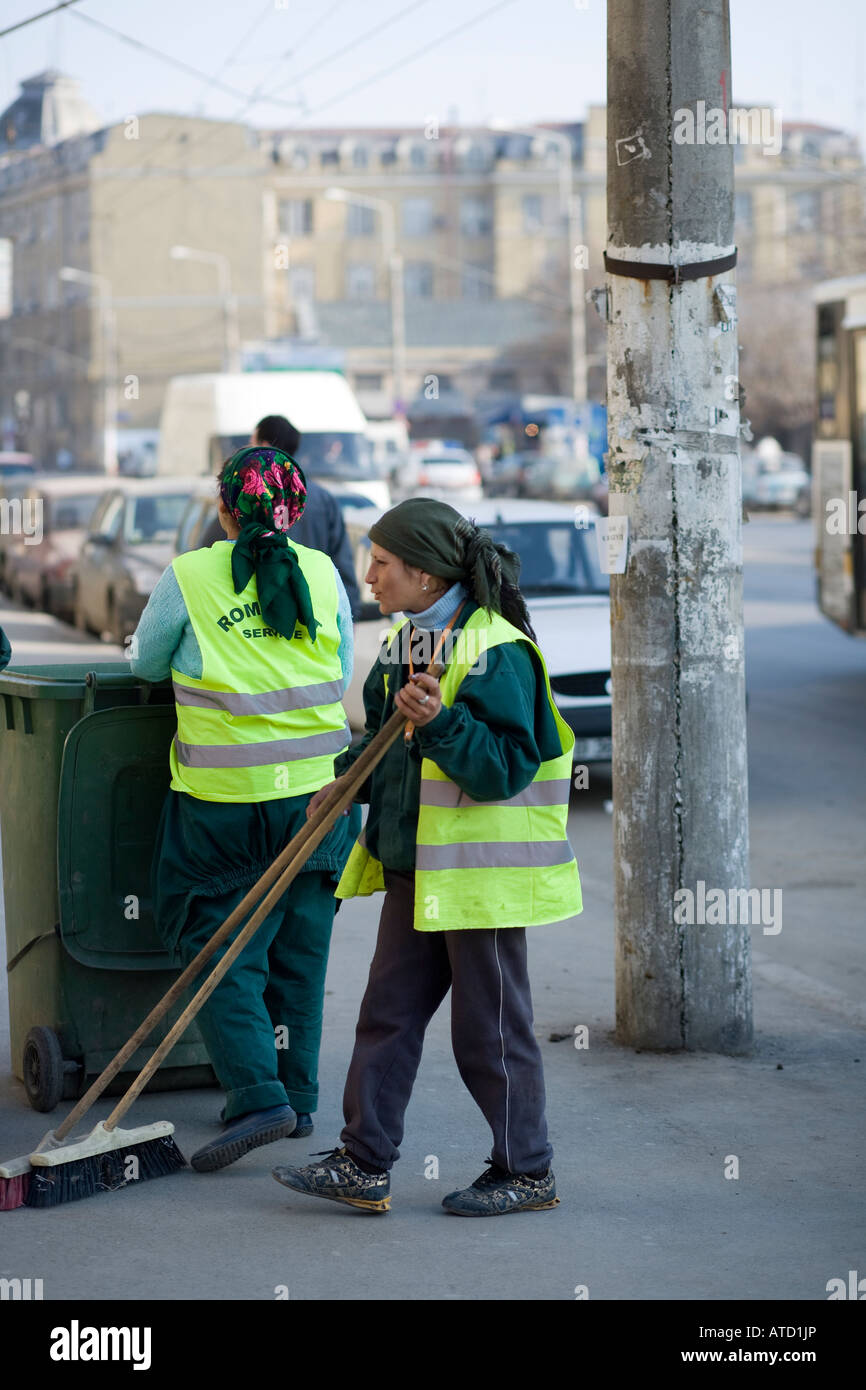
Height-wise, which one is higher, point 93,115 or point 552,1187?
point 93,115

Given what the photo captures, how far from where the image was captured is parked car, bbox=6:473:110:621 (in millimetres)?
21688

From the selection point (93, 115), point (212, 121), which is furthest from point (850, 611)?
point (212, 121)

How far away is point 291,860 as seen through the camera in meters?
4.35

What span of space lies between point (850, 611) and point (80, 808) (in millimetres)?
10440

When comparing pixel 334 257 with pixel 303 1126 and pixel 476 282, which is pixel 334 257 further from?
pixel 303 1126

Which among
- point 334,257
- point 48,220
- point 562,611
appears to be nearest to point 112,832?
point 562,611

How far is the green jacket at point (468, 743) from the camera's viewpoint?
3971 mm

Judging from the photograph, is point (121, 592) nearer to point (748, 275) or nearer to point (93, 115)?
point (93, 115)

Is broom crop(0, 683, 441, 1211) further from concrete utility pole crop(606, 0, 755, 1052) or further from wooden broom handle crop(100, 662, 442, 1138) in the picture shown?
concrete utility pole crop(606, 0, 755, 1052)

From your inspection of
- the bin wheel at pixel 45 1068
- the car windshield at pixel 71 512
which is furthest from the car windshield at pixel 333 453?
the bin wheel at pixel 45 1068

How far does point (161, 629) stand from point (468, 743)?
1094mm

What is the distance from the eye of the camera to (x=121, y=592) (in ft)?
57.4

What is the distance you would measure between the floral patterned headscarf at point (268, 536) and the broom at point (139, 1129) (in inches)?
25.5

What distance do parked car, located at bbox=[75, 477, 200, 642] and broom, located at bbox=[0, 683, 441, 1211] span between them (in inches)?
486
